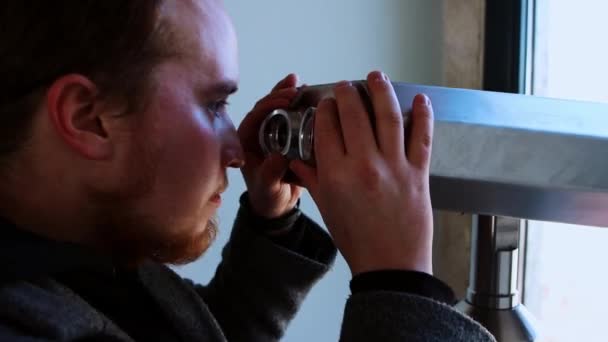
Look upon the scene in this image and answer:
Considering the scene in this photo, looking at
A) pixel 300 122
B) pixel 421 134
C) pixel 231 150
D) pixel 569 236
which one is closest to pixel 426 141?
pixel 421 134

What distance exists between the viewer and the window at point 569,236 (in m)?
1.03

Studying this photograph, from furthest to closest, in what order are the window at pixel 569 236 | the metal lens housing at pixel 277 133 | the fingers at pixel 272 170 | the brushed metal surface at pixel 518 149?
1. the window at pixel 569 236
2. the fingers at pixel 272 170
3. the metal lens housing at pixel 277 133
4. the brushed metal surface at pixel 518 149

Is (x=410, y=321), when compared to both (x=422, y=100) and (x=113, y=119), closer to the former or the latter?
(x=422, y=100)

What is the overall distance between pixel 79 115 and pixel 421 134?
29 centimetres

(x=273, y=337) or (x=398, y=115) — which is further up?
(x=398, y=115)

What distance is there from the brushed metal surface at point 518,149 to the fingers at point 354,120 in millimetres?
30

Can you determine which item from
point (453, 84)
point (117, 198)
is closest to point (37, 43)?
point (117, 198)

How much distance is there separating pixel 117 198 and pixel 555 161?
36 cm

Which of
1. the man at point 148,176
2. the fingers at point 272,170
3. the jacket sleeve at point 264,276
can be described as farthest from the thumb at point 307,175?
the jacket sleeve at point 264,276

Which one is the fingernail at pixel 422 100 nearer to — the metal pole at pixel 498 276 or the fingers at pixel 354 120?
the fingers at pixel 354 120

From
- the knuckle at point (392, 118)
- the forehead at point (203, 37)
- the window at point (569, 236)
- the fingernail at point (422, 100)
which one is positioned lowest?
the window at point (569, 236)

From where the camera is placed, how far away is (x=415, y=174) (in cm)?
50

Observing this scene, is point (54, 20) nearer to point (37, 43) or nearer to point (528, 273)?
point (37, 43)

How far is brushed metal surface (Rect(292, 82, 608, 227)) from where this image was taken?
18.2 inches
